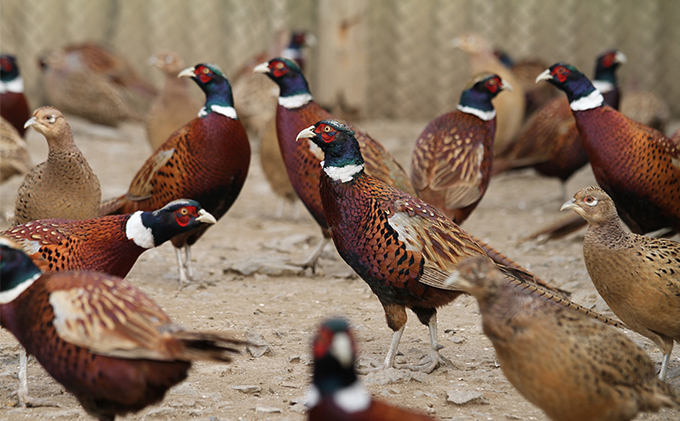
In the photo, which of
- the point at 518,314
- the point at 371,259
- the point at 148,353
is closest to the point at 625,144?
the point at 371,259

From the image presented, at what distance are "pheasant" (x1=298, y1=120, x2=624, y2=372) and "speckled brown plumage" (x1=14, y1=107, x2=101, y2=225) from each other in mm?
1391

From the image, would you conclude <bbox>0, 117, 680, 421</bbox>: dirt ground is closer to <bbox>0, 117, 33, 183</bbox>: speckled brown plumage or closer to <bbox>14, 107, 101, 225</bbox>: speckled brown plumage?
<bbox>0, 117, 33, 183</bbox>: speckled brown plumage

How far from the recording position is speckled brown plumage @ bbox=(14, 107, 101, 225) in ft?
13.8

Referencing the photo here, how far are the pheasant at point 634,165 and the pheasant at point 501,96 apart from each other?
10.3ft

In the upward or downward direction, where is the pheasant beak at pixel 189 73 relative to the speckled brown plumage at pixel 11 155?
upward

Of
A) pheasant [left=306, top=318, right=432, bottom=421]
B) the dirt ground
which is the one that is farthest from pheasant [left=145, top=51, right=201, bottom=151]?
pheasant [left=306, top=318, right=432, bottom=421]

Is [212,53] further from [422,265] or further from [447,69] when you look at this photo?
[422,265]

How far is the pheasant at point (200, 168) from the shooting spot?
470 centimetres

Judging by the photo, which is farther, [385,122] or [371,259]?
[385,122]

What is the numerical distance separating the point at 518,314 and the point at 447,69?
7376 mm

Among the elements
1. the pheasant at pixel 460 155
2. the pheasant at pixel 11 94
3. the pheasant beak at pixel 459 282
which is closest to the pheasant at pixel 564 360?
the pheasant beak at pixel 459 282

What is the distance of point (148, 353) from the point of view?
2.53m

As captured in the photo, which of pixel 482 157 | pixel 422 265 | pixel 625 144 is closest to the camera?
pixel 422 265

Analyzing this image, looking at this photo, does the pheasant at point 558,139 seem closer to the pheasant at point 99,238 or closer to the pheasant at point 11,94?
the pheasant at point 99,238
